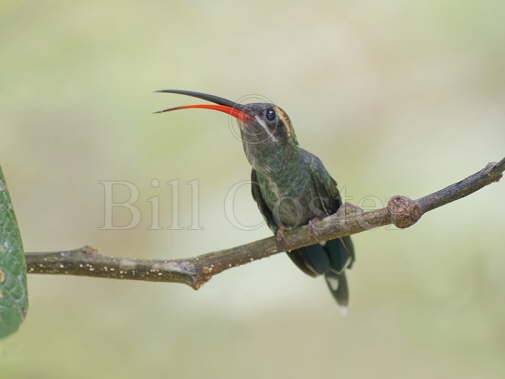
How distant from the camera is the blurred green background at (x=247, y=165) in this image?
6203 mm

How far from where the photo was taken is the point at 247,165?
711 centimetres

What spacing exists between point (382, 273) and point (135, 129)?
314cm

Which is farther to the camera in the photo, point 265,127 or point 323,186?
point 323,186

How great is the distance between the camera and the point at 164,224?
22.6 feet

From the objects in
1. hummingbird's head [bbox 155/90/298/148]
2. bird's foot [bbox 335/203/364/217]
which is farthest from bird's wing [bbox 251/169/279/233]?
bird's foot [bbox 335/203/364/217]

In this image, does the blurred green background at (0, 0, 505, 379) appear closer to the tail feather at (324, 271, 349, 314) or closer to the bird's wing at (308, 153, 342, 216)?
the tail feather at (324, 271, 349, 314)

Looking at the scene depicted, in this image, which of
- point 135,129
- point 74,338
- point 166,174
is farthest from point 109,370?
point 135,129

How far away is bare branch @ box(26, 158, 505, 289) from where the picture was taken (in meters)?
3.12

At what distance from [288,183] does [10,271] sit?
3.68m

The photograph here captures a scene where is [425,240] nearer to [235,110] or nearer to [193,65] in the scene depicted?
[235,110]

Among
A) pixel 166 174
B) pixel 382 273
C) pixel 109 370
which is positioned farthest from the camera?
pixel 166 174

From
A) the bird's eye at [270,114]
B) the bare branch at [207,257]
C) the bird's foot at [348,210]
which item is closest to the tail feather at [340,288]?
the bird's eye at [270,114]

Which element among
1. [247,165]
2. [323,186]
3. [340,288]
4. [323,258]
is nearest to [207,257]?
[323,186]

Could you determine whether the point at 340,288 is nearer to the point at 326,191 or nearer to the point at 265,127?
the point at 326,191
